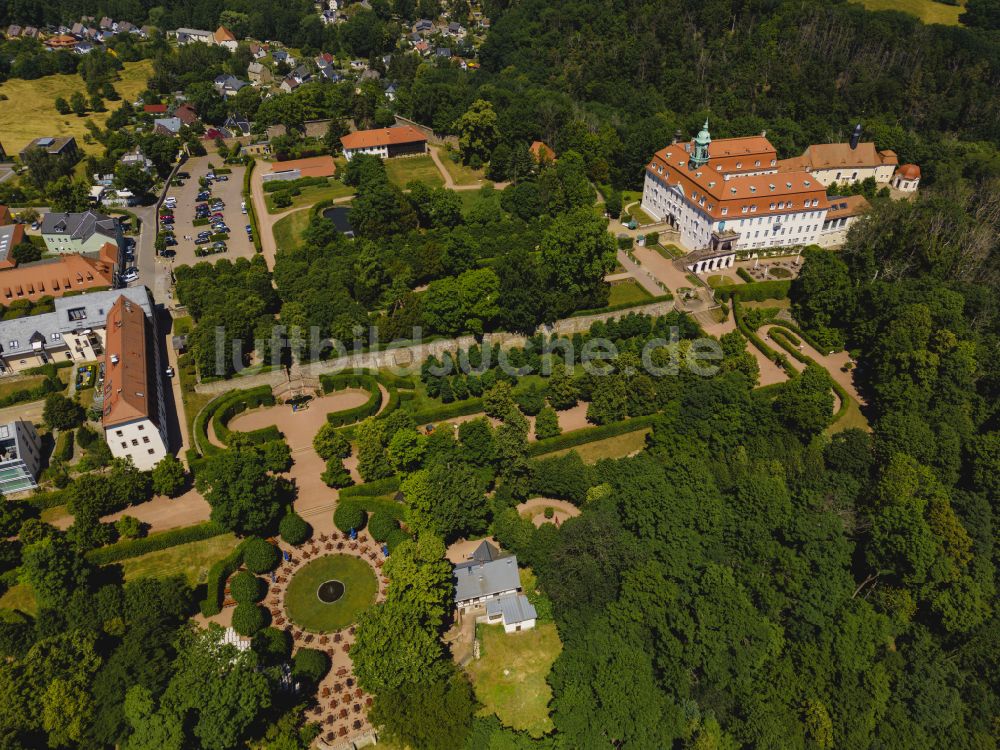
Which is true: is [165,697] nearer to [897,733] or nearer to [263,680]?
[263,680]

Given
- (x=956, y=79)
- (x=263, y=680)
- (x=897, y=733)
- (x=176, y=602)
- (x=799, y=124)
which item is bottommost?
(x=897, y=733)

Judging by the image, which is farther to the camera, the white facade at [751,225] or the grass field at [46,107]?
the grass field at [46,107]

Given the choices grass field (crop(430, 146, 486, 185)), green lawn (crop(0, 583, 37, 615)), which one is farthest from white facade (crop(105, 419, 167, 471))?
grass field (crop(430, 146, 486, 185))

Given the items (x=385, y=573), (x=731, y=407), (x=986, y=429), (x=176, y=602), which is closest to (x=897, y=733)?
(x=731, y=407)

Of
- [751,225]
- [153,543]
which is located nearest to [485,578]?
[153,543]

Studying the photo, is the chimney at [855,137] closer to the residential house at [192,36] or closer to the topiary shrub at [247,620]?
the topiary shrub at [247,620]

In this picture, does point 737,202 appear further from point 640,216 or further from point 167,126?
point 167,126

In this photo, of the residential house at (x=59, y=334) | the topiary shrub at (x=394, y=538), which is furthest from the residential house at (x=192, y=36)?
the topiary shrub at (x=394, y=538)
